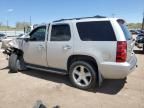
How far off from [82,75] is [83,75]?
0.10 feet

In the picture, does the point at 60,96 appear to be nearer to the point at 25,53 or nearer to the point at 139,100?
the point at 139,100

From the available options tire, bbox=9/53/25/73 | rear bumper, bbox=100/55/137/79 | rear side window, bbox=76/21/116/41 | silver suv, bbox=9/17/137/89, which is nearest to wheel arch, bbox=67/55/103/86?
silver suv, bbox=9/17/137/89

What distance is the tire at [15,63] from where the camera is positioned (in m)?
7.43

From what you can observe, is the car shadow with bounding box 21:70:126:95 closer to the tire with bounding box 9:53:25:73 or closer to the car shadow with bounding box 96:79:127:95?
the car shadow with bounding box 96:79:127:95

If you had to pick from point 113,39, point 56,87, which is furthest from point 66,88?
point 113,39

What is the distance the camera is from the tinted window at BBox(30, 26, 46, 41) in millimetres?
6443

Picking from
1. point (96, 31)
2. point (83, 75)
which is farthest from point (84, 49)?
point (83, 75)

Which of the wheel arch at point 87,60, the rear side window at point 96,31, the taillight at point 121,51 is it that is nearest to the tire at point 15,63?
the wheel arch at point 87,60

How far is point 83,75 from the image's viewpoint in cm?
554

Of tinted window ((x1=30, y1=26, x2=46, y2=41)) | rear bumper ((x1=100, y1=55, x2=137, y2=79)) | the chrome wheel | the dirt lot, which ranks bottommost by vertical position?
the dirt lot

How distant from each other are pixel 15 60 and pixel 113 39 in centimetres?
408

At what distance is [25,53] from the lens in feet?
23.3

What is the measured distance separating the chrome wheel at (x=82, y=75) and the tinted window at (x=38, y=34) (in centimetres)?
158

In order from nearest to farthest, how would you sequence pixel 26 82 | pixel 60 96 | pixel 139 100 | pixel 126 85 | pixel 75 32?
pixel 139 100 < pixel 60 96 < pixel 75 32 < pixel 126 85 < pixel 26 82
